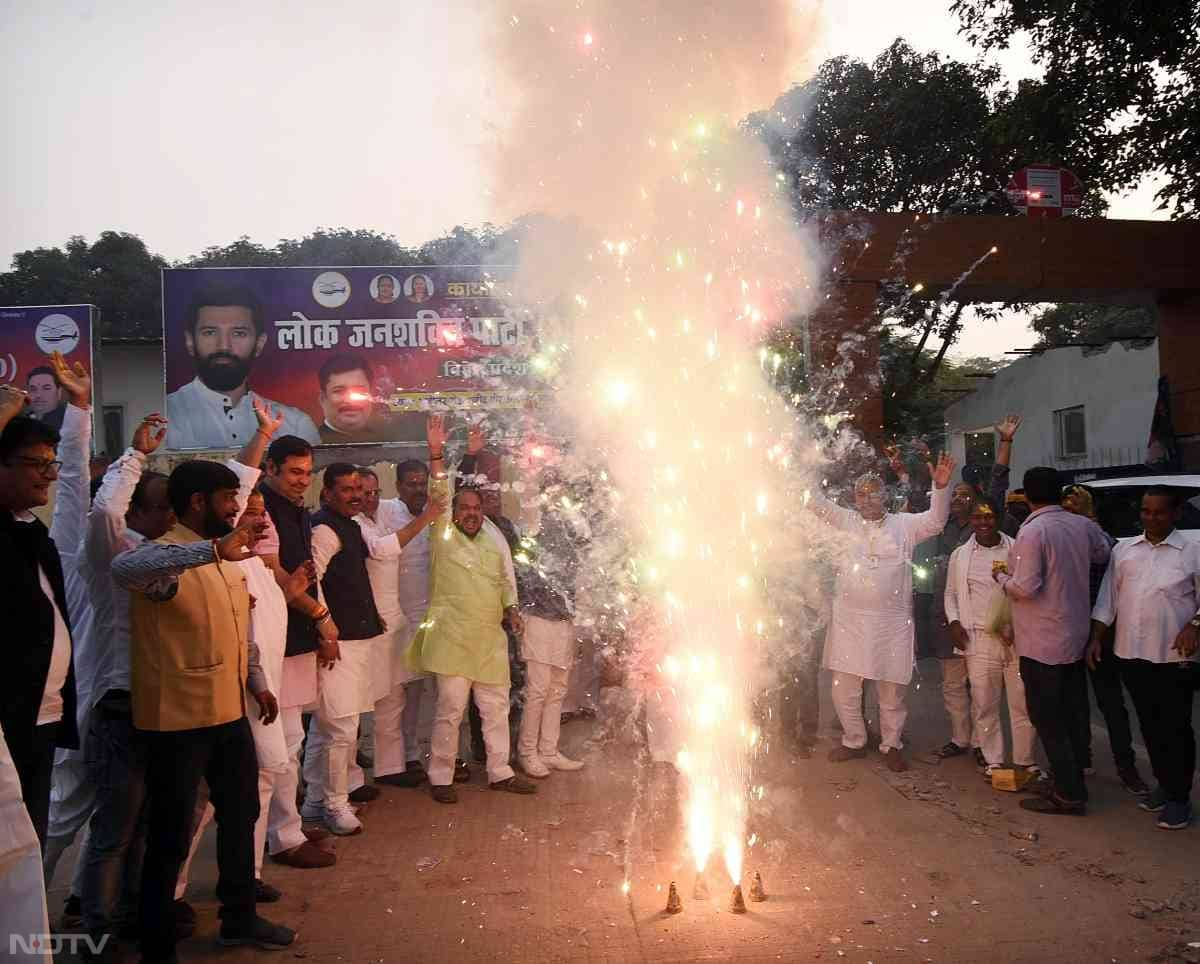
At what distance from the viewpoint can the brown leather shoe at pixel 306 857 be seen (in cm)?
488

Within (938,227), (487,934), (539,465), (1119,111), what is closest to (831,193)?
(1119,111)

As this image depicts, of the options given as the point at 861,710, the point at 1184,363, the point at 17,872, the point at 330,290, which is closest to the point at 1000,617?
the point at 861,710

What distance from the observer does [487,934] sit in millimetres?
4047

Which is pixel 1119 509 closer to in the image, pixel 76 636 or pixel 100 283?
pixel 76 636

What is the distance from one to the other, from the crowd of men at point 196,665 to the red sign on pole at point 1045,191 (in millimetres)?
8542

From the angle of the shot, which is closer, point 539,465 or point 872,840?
point 872,840

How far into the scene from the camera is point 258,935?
392 cm

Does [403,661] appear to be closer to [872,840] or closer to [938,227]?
[872,840]

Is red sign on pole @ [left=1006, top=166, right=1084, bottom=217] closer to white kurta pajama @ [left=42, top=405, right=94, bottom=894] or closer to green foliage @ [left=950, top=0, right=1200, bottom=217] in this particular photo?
green foliage @ [left=950, top=0, right=1200, bottom=217]

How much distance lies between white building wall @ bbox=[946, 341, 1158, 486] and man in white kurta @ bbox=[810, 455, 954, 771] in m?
14.3

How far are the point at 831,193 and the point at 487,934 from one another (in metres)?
15.6

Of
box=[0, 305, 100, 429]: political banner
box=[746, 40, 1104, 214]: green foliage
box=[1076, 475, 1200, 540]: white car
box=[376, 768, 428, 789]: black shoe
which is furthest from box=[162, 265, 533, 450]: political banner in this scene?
box=[376, 768, 428, 789]: black shoe

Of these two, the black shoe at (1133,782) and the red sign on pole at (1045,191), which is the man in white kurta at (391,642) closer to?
the black shoe at (1133,782)

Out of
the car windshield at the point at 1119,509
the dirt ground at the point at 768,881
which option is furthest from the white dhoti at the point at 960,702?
the car windshield at the point at 1119,509
